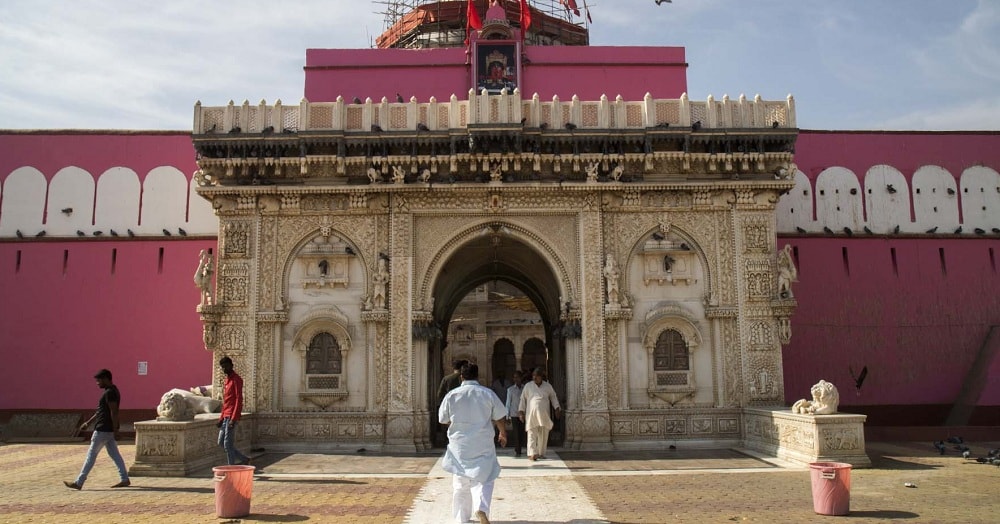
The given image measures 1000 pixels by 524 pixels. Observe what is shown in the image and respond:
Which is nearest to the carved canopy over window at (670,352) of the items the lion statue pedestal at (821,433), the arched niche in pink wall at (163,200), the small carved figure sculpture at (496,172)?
the lion statue pedestal at (821,433)

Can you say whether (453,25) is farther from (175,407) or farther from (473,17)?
(175,407)

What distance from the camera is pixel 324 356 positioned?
14.8 meters

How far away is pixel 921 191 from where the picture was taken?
18.6 meters

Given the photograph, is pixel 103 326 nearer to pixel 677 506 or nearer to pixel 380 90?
pixel 380 90

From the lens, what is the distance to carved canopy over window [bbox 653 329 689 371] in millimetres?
14812

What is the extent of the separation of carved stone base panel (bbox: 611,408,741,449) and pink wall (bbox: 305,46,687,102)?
7.25 meters

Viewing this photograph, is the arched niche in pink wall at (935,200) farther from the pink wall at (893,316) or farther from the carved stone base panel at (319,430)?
the carved stone base panel at (319,430)

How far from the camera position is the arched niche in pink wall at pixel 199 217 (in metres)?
→ 18.0

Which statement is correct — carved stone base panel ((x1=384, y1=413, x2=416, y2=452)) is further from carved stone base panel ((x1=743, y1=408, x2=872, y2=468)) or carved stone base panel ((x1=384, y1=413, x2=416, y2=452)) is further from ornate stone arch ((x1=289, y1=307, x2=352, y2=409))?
carved stone base panel ((x1=743, y1=408, x2=872, y2=468))

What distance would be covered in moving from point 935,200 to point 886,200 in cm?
115

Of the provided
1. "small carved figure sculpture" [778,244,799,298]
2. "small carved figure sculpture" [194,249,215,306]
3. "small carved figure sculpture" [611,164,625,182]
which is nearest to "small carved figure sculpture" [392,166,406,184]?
"small carved figure sculpture" [194,249,215,306]

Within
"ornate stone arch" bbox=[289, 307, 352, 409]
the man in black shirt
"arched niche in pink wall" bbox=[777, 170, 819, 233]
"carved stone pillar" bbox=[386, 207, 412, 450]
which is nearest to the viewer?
the man in black shirt

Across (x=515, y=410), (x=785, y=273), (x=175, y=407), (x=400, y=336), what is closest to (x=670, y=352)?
(x=785, y=273)

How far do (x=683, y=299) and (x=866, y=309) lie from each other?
5626mm
